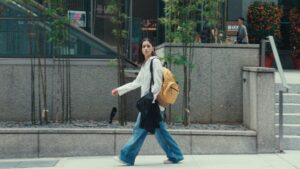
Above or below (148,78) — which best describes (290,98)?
below

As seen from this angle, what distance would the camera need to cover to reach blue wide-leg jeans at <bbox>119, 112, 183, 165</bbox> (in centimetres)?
915

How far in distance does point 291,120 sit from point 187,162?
281cm

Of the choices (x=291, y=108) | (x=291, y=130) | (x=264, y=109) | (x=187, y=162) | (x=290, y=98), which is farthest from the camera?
(x=290, y=98)

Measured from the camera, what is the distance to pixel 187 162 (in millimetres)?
9672

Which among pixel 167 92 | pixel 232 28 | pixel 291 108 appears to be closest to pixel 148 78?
pixel 167 92

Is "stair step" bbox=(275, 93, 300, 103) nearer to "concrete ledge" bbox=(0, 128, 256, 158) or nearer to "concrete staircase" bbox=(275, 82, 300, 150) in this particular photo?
"concrete staircase" bbox=(275, 82, 300, 150)

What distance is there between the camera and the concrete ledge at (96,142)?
33.8ft

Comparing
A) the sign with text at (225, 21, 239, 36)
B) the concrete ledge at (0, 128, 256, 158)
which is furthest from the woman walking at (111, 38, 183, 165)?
the sign with text at (225, 21, 239, 36)

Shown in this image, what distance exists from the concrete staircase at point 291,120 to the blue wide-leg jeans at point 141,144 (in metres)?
2.48

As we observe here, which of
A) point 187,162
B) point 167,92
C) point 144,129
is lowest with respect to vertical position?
point 187,162

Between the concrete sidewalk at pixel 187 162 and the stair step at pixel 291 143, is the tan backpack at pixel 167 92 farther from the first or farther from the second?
the stair step at pixel 291 143

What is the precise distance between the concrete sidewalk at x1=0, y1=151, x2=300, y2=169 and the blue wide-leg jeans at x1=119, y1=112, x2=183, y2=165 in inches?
6.2

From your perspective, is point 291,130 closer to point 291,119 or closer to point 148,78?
point 291,119

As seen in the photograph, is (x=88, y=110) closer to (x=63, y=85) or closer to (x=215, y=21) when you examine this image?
(x=63, y=85)
